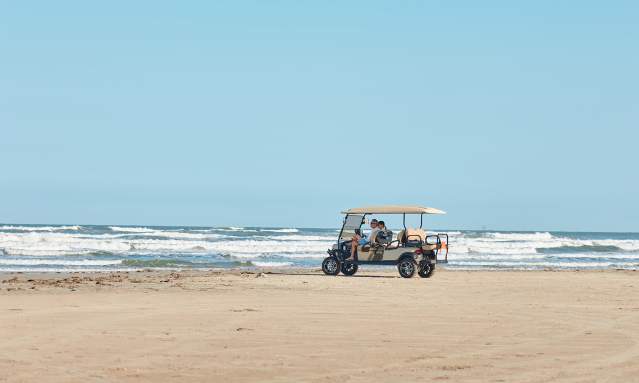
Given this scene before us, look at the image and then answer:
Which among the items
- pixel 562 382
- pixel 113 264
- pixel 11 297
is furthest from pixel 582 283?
pixel 113 264

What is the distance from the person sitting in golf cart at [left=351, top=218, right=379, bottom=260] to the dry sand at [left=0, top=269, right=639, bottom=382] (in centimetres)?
307

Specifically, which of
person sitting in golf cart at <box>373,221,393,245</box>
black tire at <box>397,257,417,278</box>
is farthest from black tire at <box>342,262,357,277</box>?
black tire at <box>397,257,417,278</box>

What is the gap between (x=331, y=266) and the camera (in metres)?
22.6

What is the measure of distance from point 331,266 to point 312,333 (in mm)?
11467

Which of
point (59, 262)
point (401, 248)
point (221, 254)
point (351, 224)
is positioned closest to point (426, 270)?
point (401, 248)

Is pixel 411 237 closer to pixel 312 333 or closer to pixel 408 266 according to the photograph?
pixel 408 266

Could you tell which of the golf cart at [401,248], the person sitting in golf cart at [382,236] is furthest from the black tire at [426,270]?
the person sitting in golf cart at [382,236]

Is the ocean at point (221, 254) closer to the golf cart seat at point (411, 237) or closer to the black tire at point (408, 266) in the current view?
the golf cart seat at point (411, 237)

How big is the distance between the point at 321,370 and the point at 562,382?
204 centimetres

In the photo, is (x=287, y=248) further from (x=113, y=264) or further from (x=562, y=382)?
(x=562, y=382)

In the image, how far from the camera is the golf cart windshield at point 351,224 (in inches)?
879

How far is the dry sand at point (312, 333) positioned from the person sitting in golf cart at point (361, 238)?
3070 millimetres

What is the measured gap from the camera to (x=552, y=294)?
17.6 meters

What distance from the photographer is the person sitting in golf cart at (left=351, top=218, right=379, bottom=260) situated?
2202 cm
